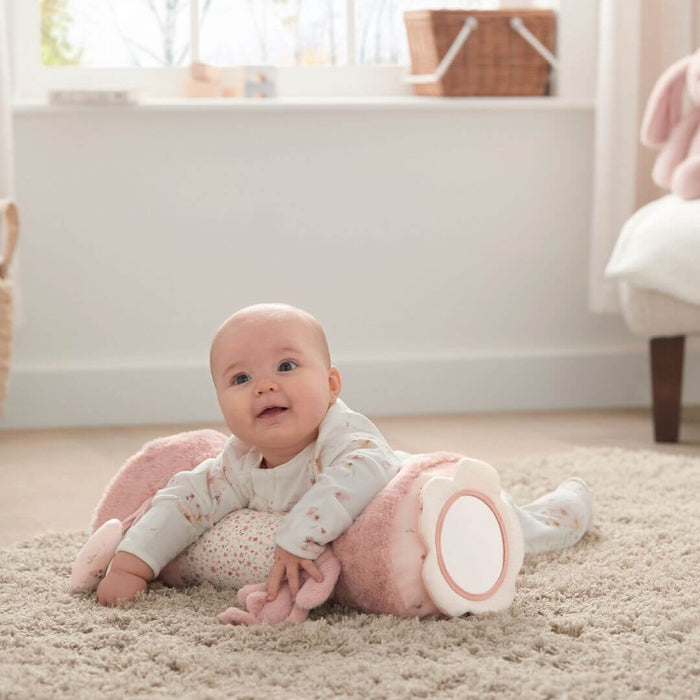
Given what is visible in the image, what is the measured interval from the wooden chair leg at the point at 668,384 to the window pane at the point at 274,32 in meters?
1.15

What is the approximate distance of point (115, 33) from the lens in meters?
2.98

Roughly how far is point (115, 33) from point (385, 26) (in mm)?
683

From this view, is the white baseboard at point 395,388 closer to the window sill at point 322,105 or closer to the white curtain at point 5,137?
the white curtain at point 5,137

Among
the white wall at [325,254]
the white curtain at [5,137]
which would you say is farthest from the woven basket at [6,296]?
the white wall at [325,254]

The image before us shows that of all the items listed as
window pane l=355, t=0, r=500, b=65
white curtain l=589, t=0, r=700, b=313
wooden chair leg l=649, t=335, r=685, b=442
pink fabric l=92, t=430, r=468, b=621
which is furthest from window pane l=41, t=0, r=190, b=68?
pink fabric l=92, t=430, r=468, b=621

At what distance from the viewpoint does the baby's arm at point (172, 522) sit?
1.43 meters

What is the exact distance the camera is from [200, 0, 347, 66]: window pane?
3.01 metres

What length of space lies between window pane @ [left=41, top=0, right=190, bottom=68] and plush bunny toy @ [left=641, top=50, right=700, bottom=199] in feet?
3.84

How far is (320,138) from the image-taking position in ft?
9.25

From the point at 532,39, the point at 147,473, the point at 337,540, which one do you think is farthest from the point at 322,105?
the point at 337,540

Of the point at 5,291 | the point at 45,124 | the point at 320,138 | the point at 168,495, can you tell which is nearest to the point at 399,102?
the point at 320,138

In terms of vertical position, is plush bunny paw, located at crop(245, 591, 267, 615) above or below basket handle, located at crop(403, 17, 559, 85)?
below

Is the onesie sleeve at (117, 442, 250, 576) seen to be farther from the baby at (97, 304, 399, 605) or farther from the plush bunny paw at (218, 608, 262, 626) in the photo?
the plush bunny paw at (218, 608, 262, 626)

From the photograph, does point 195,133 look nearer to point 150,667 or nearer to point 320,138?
point 320,138
